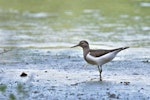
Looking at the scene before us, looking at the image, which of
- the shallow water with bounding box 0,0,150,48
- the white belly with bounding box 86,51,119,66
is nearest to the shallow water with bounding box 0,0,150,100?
the shallow water with bounding box 0,0,150,48

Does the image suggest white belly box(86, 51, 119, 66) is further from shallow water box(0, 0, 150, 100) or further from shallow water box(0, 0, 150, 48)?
shallow water box(0, 0, 150, 48)

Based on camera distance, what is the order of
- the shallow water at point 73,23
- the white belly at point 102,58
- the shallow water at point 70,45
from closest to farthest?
Answer: the shallow water at point 70,45 < the white belly at point 102,58 < the shallow water at point 73,23

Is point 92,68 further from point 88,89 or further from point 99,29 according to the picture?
point 99,29

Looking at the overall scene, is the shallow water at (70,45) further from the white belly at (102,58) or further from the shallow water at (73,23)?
the white belly at (102,58)

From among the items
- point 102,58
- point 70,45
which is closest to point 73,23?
point 70,45

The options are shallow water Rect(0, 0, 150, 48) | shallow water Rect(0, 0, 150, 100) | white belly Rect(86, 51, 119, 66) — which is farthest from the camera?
shallow water Rect(0, 0, 150, 48)

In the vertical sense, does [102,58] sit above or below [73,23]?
below

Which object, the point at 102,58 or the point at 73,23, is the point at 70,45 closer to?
the point at 73,23

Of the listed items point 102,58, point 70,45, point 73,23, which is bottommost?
point 70,45

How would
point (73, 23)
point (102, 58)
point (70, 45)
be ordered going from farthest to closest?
point (73, 23) → point (70, 45) → point (102, 58)

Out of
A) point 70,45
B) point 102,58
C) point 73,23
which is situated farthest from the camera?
point 73,23


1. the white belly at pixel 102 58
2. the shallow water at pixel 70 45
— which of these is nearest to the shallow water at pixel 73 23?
the shallow water at pixel 70 45

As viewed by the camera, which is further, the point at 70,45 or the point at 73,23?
the point at 73,23

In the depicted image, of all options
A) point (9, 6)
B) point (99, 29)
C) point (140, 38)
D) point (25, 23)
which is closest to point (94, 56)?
point (140, 38)
